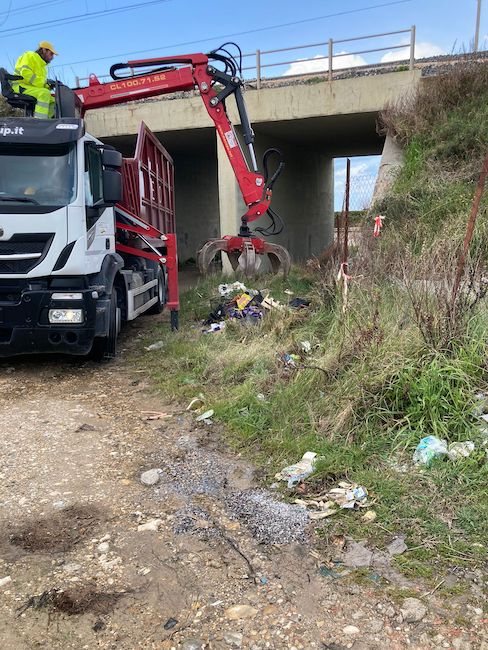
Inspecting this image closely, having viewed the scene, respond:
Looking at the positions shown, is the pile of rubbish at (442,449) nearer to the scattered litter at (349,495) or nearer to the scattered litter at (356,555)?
the scattered litter at (349,495)

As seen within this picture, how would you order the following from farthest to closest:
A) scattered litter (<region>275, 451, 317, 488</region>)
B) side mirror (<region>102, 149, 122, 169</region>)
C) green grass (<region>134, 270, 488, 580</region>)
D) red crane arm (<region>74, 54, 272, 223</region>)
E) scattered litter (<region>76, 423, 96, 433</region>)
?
red crane arm (<region>74, 54, 272, 223</region>) → side mirror (<region>102, 149, 122, 169</region>) → scattered litter (<region>76, 423, 96, 433</region>) → scattered litter (<region>275, 451, 317, 488</region>) → green grass (<region>134, 270, 488, 580</region>)

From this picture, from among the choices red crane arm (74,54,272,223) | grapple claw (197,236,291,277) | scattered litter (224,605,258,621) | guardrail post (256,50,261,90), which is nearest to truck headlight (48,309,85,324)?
scattered litter (224,605,258,621)

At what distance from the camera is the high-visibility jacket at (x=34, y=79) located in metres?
6.57

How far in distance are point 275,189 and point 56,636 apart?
13945 mm

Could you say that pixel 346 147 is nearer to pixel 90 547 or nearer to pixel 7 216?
pixel 7 216

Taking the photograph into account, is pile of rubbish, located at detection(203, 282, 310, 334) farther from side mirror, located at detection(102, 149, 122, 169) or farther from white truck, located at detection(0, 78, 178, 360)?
side mirror, located at detection(102, 149, 122, 169)

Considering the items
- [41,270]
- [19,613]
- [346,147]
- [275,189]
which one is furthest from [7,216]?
[346,147]

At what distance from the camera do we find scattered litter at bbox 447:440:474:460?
3340mm

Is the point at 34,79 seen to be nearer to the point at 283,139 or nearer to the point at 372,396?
the point at 372,396

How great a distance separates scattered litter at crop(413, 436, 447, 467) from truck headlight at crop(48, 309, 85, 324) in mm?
3812

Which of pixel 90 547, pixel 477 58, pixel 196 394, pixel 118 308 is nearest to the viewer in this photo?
pixel 90 547

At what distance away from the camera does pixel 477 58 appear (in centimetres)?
1280

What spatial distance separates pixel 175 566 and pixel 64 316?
3.58 m

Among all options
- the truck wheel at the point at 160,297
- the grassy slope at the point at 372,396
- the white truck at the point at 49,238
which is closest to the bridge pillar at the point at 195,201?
the truck wheel at the point at 160,297
